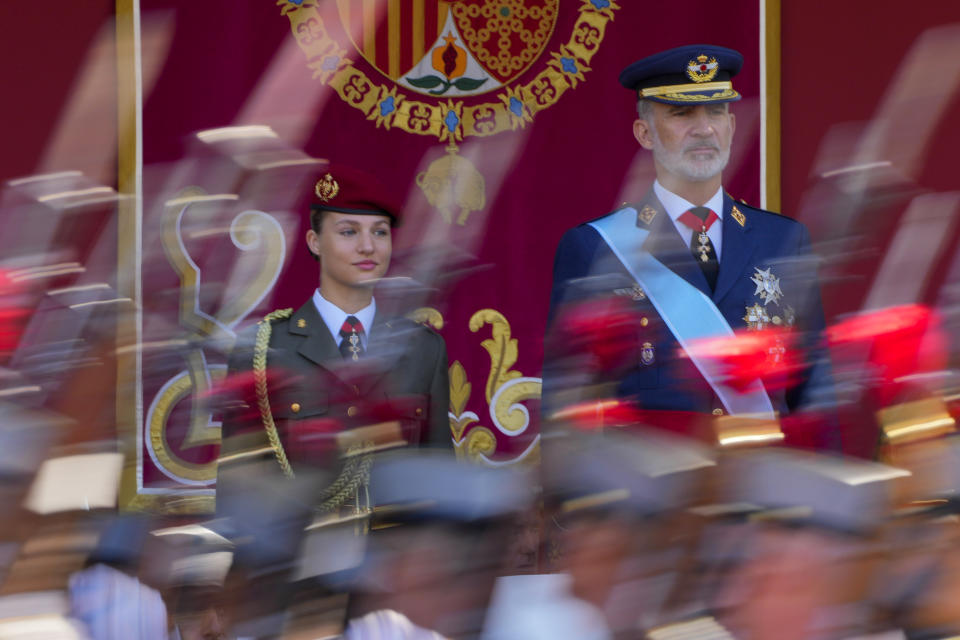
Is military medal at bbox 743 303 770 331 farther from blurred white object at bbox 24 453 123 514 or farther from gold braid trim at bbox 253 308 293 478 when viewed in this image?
blurred white object at bbox 24 453 123 514

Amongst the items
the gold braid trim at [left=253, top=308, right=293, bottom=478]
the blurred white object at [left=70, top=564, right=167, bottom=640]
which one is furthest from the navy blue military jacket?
the blurred white object at [left=70, top=564, right=167, bottom=640]

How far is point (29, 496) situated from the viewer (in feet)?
2.69

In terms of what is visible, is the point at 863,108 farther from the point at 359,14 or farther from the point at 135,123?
the point at 135,123

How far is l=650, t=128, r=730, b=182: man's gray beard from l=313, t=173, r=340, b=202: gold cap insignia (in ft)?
1.59

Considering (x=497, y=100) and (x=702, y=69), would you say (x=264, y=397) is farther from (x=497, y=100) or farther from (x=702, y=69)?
(x=497, y=100)

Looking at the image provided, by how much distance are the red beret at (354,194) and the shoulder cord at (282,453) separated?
0.19 m

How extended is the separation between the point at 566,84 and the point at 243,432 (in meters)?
1.17

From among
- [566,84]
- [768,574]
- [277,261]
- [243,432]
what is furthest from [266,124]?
[566,84]

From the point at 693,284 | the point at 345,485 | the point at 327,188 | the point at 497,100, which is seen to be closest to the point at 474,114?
the point at 497,100

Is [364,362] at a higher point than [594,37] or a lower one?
lower

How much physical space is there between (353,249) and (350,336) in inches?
5.2

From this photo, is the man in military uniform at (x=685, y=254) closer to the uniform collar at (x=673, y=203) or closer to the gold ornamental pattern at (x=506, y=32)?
the uniform collar at (x=673, y=203)

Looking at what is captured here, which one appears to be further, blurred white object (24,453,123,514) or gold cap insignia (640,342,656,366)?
gold cap insignia (640,342,656,366)

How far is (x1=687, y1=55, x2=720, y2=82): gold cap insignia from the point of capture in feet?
5.22
